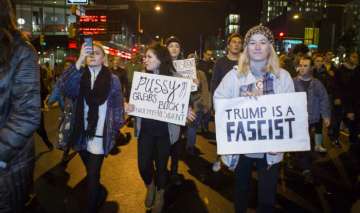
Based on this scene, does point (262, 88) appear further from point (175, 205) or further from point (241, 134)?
point (175, 205)

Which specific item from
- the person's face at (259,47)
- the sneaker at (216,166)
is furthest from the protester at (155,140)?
the sneaker at (216,166)

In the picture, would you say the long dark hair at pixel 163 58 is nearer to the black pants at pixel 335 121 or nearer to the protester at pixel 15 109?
the protester at pixel 15 109

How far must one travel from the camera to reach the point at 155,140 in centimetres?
538

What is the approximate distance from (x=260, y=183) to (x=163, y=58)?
2.10 meters

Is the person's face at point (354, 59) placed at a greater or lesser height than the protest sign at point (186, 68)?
greater

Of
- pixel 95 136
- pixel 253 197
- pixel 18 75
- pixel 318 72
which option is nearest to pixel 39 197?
pixel 95 136

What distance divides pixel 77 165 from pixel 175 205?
2.76m

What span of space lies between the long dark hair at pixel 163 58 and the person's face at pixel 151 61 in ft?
0.12

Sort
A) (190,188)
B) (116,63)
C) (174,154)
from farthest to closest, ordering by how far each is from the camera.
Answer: (116,63) → (174,154) → (190,188)

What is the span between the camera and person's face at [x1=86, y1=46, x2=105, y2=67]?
16.0ft

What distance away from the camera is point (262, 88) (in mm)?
4066

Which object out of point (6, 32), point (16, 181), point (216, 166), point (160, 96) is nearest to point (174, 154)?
point (216, 166)

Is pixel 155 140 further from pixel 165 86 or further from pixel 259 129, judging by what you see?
pixel 259 129

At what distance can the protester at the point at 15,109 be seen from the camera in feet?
7.77
